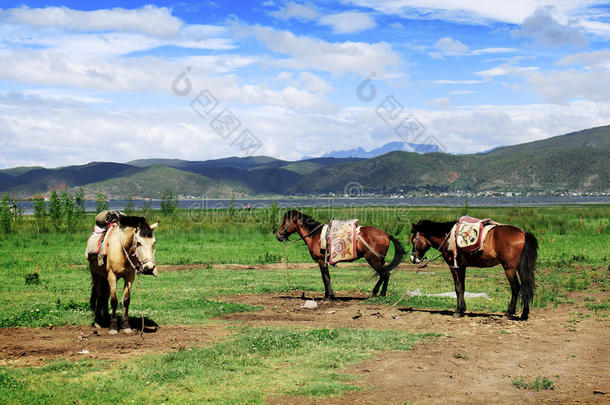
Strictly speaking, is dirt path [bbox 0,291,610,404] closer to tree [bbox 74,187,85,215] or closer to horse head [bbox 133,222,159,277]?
horse head [bbox 133,222,159,277]

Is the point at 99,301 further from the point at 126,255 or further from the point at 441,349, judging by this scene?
the point at 441,349

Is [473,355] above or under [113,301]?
under

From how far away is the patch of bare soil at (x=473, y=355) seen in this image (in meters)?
7.70

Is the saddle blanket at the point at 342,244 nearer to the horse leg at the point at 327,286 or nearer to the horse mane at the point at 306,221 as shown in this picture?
the horse leg at the point at 327,286

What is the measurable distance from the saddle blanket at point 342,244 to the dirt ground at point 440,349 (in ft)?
4.88

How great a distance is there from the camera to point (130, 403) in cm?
715

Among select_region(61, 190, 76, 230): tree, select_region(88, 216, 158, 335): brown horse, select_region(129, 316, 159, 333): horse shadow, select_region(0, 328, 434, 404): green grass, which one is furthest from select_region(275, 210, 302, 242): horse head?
select_region(61, 190, 76, 230): tree

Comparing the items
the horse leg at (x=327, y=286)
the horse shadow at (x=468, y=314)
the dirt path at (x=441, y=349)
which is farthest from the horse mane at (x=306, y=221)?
the horse shadow at (x=468, y=314)

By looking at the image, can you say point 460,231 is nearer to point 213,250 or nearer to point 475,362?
point 475,362

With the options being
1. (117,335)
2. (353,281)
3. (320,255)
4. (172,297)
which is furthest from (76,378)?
(353,281)

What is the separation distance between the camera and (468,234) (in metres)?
13.4

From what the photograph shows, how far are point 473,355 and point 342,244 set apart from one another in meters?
6.45

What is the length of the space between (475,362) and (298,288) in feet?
30.6

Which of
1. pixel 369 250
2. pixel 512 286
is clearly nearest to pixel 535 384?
pixel 512 286
